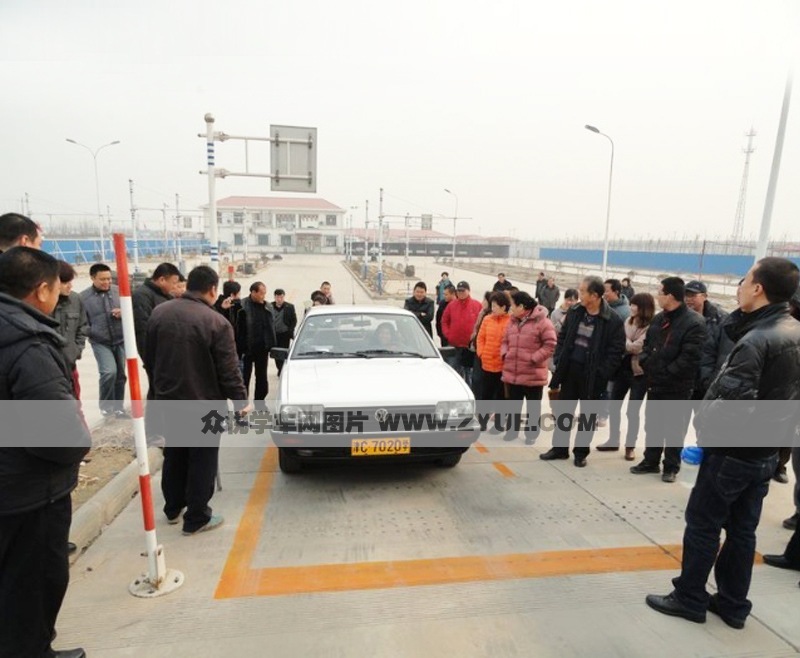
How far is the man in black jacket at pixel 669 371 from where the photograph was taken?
4523mm

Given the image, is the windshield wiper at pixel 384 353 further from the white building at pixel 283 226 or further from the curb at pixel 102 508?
the white building at pixel 283 226

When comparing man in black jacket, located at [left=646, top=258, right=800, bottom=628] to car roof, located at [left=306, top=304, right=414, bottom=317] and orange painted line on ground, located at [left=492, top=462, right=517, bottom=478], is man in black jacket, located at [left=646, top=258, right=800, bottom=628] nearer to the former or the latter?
orange painted line on ground, located at [left=492, top=462, right=517, bottom=478]

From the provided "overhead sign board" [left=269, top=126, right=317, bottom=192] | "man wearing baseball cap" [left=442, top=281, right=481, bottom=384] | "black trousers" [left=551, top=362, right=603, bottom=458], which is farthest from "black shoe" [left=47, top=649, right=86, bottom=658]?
"overhead sign board" [left=269, top=126, right=317, bottom=192]

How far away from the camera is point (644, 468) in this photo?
505 cm

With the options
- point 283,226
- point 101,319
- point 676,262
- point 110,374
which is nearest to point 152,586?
point 110,374

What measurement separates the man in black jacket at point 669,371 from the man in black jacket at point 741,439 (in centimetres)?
175

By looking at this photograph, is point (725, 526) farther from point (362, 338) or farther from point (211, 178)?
point (211, 178)

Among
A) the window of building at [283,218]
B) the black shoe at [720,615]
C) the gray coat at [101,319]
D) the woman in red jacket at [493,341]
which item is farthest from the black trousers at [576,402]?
the window of building at [283,218]

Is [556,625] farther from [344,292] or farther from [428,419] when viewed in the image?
[344,292]

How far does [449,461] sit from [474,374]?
2.22 meters

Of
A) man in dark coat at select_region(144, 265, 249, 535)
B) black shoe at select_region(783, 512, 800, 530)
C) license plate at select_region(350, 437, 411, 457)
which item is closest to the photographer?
man in dark coat at select_region(144, 265, 249, 535)

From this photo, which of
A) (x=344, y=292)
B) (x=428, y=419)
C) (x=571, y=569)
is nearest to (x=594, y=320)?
(x=428, y=419)

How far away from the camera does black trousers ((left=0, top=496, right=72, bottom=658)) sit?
219 centimetres

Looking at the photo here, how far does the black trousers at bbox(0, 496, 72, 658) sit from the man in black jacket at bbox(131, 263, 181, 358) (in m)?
3.11
